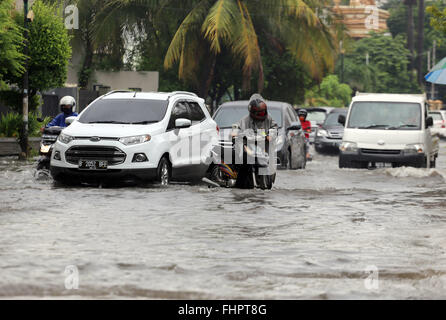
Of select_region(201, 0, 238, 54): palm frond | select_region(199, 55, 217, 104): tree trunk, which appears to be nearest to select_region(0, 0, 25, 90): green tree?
select_region(201, 0, 238, 54): palm frond

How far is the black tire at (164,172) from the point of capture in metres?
15.9

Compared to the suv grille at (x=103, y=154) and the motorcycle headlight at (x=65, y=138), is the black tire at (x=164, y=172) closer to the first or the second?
the suv grille at (x=103, y=154)

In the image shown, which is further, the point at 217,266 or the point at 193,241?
the point at 193,241

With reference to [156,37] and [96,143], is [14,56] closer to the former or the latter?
[96,143]

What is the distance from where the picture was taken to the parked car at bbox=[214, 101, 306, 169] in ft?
70.3

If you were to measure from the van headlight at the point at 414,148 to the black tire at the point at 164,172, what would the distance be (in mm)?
7782

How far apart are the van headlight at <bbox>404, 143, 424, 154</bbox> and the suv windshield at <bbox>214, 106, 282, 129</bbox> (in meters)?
3.06

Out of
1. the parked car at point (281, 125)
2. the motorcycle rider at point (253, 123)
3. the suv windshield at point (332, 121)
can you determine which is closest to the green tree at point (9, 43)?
the parked car at point (281, 125)

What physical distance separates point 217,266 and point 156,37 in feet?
101

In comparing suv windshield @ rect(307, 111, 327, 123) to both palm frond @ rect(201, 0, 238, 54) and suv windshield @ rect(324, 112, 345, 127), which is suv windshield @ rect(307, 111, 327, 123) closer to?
suv windshield @ rect(324, 112, 345, 127)

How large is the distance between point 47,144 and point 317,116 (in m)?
23.0
